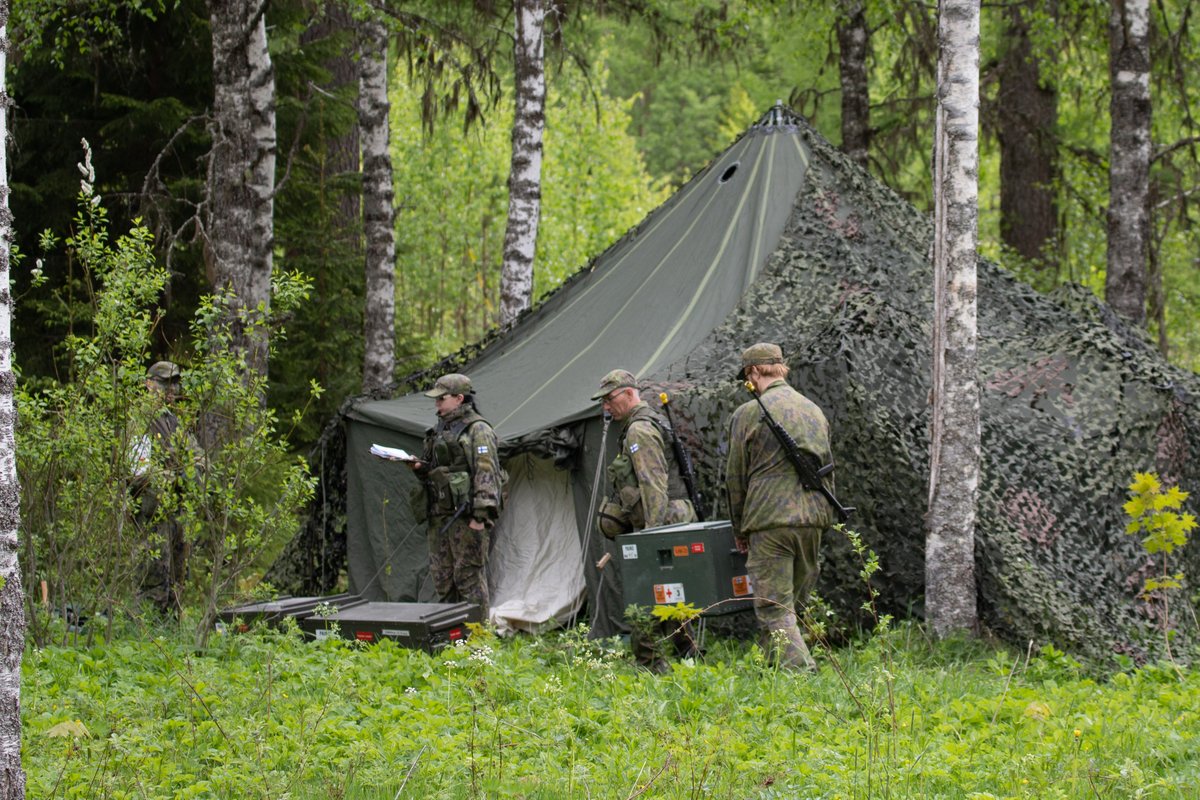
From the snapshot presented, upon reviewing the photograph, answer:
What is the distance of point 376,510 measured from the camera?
992 cm

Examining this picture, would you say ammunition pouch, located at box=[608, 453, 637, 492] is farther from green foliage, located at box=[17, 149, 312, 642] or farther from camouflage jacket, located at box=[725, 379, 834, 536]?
green foliage, located at box=[17, 149, 312, 642]

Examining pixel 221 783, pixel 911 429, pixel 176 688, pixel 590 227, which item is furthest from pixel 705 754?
pixel 590 227

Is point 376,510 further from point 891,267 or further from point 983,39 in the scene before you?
point 983,39

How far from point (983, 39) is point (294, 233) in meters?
8.85

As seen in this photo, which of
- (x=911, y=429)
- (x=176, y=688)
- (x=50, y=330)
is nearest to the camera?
(x=176, y=688)

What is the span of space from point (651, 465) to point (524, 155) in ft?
16.5

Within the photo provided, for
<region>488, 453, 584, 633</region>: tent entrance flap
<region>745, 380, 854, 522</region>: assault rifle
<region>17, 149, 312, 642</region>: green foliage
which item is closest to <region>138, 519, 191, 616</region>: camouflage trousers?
<region>17, 149, 312, 642</region>: green foliage

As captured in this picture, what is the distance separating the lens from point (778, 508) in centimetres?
679

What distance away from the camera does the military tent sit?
791 cm

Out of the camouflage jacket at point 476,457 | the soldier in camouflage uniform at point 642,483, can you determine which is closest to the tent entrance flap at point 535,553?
the camouflage jacket at point 476,457

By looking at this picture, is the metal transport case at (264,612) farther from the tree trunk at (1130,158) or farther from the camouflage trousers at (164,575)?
the tree trunk at (1130,158)

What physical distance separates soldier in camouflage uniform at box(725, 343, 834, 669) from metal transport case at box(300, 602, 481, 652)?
163 cm

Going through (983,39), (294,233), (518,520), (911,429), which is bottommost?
(518,520)

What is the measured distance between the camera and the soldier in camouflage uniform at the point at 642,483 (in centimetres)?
740
